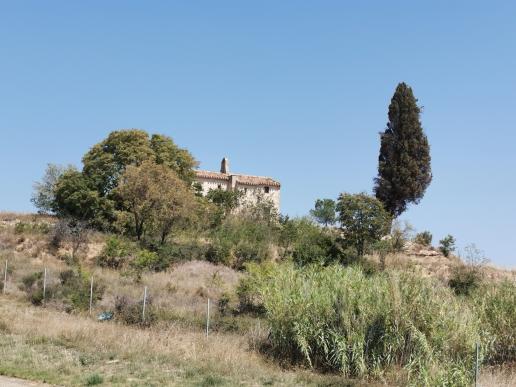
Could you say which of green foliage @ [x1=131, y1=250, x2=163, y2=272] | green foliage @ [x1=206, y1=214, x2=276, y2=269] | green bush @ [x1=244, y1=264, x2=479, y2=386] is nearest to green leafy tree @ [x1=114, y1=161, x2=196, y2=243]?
green foliage @ [x1=206, y1=214, x2=276, y2=269]

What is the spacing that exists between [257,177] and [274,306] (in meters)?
54.0

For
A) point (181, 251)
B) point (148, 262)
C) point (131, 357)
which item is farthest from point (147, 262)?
point (131, 357)

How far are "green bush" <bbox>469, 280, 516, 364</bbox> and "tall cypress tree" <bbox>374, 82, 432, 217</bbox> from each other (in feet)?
102

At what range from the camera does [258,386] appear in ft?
39.3

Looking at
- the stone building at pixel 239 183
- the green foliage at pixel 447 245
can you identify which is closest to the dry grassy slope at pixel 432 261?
the green foliage at pixel 447 245

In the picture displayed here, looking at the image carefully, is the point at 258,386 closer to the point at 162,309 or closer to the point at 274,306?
the point at 274,306

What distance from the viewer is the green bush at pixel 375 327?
13.7 meters

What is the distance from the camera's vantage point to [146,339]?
15.6 m

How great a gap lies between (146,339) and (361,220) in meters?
23.0

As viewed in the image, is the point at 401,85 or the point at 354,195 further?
the point at 401,85

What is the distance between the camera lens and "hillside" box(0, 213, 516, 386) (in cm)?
1252

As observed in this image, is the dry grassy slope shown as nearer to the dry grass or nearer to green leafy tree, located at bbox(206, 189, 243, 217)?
green leafy tree, located at bbox(206, 189, 243, 217)

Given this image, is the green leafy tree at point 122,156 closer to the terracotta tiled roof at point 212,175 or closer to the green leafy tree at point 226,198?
the green leafy tree at point 226,198

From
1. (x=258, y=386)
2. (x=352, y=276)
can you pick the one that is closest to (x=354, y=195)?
(x=352, y=276)
